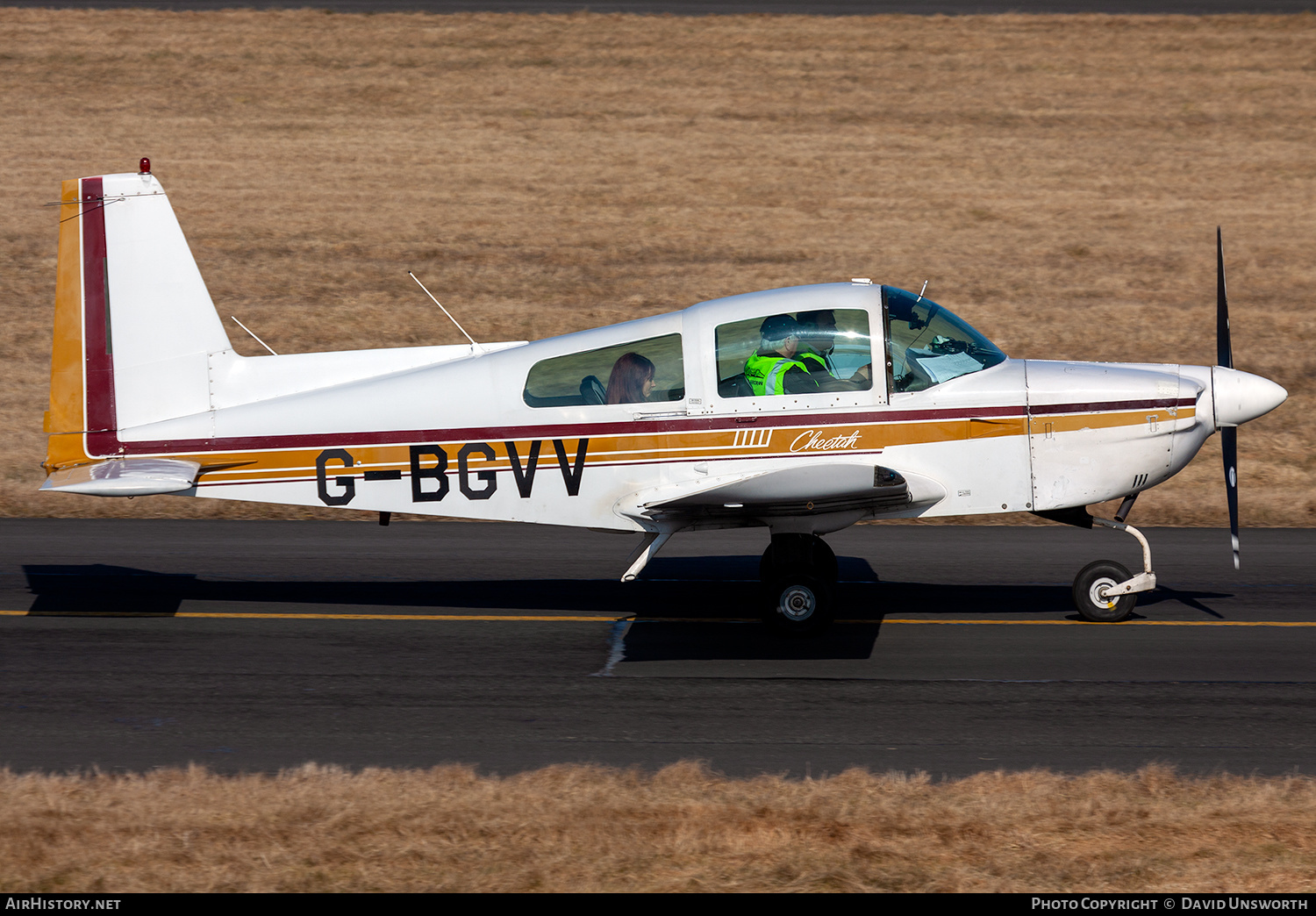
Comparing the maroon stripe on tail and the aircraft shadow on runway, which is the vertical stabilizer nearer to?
the maroon stripe on tail

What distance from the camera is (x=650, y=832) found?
5473mm

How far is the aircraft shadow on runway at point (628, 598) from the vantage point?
9.07m

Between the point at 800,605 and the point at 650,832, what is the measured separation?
11.2ft

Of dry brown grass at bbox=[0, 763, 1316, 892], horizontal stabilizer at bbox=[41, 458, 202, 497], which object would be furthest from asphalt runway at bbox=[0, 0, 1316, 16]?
dry brown grass at bbox=[0, 763, 1316, 892]

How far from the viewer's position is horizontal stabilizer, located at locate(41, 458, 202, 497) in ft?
26.8

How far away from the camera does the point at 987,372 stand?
8672 mm

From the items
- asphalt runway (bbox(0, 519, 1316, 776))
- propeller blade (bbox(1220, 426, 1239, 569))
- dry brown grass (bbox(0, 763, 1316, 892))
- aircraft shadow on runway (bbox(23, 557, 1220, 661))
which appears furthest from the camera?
aircraft shadow on runway (bbox(23, 557, 1220, 661))

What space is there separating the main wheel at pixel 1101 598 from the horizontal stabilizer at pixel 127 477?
6185 millimetres

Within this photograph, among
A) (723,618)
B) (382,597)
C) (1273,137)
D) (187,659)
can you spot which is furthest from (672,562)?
(1273,137)

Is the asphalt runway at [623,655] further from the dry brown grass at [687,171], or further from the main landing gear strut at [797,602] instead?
the dry brown grass at [687,171]

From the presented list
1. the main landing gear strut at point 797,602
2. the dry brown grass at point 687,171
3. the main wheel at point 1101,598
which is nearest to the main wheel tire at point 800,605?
the main landing gear strut at point 797,602

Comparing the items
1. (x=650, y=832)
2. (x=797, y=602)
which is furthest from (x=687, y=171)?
(x=650, y=832)

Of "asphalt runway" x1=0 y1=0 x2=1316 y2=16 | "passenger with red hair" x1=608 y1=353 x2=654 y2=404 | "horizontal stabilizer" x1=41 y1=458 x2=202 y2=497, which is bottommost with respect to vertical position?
"horizontal stabilizer" x1=41 y1=458 x2=202 y2=497

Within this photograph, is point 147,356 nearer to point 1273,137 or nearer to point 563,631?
point 563,631
